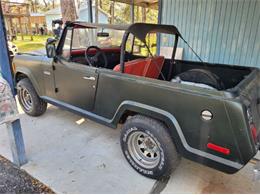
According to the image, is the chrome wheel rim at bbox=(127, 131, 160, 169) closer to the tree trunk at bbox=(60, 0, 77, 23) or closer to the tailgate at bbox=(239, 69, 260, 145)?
the tailgate at bbox=(239, 69, 260, 145)

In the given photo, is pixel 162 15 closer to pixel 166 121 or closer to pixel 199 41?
pixel 199 41

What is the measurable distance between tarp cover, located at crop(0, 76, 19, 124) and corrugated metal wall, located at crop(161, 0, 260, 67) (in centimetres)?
461

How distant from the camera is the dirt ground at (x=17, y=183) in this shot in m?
2.25

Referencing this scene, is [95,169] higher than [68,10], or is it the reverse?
→ [68,10]

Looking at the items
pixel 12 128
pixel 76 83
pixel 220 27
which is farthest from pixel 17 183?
pixel 220 27

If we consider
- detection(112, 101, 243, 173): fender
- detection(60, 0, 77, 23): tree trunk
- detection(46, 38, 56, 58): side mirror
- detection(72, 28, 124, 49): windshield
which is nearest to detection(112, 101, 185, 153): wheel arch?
detection(112, 101, 243, 173): fender

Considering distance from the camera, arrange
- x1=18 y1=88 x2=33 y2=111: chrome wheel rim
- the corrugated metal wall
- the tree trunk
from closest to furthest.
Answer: x1=18 y1=88 x2=33 y2=111: chrome wheel rim
the corrugated metal wall
the tree trunk

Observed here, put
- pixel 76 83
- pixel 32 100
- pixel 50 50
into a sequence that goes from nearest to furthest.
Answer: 1. pixel 76 83
2. pixel 50 50
3. pixel 32 100

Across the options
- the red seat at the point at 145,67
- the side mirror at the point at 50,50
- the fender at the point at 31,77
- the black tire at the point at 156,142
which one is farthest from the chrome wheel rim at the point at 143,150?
the fender at the point at 31,77

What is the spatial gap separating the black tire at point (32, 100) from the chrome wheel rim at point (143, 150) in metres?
2.04

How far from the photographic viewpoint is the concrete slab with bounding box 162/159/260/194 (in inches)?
90.1

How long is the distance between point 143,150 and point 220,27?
4.08 m

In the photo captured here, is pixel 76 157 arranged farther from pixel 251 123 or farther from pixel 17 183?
pixel 251 123

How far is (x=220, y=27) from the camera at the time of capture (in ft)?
17.2
